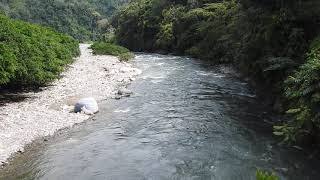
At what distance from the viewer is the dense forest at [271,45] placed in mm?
13773

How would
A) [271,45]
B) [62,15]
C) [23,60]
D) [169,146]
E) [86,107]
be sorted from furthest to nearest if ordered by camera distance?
[62,15], [23,60], [271,45], [86,107], [169,146]

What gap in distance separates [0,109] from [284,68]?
1531cm

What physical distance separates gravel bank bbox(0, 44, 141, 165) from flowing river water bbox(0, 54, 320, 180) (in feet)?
2.88

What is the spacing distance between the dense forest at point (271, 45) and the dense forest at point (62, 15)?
6990 centimetres

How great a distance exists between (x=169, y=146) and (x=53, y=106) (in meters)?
9.67

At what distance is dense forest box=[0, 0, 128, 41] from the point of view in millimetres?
126688

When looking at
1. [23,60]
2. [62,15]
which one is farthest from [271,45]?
[62,15]

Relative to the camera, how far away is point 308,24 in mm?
21094

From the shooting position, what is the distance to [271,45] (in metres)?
22.7

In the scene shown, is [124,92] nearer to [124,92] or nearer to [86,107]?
[124,92]

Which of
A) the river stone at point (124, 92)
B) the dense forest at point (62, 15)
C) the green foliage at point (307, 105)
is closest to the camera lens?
the green foliage at point (307, 105)

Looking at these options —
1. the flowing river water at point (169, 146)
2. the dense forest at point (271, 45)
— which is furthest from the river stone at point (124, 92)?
the dense forest at point (271, 45)

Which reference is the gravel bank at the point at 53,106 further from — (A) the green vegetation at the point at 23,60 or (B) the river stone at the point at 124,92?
(A) the green vegetation at the point at 23,60

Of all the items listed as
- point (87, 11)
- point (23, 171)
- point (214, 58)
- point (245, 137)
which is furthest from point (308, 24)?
point (87, 11)
